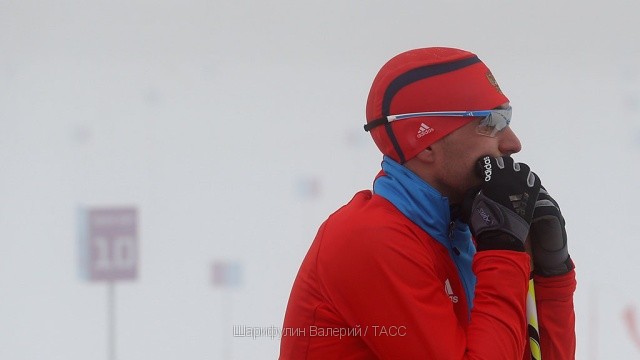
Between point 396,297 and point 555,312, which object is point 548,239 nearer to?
point 555,312

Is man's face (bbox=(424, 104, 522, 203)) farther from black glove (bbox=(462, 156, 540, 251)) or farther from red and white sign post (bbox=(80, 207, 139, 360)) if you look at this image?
red and white sign post (bbox=(80, 207, 139, 360))

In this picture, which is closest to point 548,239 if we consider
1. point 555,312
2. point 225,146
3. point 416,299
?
point 555,312

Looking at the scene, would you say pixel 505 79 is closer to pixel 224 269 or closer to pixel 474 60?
pixel 224 269

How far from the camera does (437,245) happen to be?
1.02 meters

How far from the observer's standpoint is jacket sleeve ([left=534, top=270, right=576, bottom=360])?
3.49 feet

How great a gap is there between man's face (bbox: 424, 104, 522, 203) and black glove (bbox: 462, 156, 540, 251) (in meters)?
0.02

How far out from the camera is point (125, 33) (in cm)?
218

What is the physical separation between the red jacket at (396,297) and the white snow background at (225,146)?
1.14 m

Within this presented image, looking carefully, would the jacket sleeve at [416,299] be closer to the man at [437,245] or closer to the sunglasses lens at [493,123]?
the man at [437,245]

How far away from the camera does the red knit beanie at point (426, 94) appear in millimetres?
1024

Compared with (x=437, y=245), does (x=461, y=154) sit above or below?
above

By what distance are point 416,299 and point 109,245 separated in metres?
1.40

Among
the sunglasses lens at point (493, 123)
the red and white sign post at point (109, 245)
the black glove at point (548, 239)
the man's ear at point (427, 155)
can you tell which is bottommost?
the red and white sign post at point (109, 245)

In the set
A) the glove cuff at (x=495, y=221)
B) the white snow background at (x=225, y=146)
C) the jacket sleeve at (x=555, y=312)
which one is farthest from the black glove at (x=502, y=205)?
the white snow background at (x=225, y=146)
